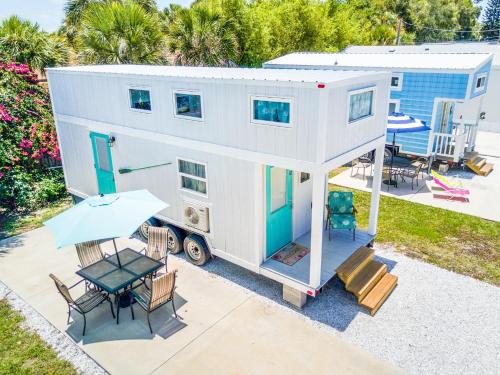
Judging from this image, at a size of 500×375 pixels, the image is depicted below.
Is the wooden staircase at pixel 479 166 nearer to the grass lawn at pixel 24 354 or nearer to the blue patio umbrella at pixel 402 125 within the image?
the blue patio umbrella at pixel 402 125

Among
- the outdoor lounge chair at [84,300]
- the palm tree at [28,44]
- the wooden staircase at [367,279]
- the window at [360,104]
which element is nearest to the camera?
the outdoor lounge chair at [84,300]

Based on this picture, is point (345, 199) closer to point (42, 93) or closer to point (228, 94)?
point (228, 94)

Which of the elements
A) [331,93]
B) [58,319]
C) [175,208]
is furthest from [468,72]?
[58,319]

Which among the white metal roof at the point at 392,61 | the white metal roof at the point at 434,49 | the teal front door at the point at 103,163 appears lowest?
the teal front door at the point at 103,163

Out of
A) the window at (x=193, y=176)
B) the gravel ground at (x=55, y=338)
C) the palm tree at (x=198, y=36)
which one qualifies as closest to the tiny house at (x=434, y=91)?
the palm tree at (x=198, y=36)

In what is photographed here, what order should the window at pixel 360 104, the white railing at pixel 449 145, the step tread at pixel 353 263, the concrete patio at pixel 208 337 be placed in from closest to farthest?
1. the concrete patio at pixel 208 337
2. the window at pixel 360 104
3. the step tread at pixel 353 263
4. the white railing at pixel 449 145

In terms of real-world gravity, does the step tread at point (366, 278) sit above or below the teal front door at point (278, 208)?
below

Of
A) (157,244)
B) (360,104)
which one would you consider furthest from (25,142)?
(360,104)
